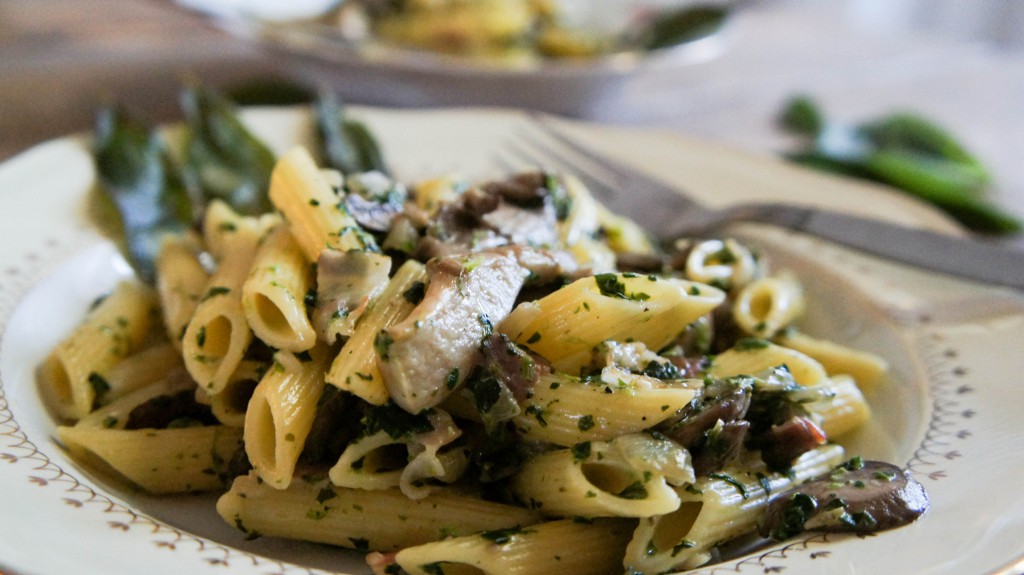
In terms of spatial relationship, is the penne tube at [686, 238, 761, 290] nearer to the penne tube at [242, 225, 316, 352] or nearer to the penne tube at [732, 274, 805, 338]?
the penne tube at [732, 274, 805, 338]

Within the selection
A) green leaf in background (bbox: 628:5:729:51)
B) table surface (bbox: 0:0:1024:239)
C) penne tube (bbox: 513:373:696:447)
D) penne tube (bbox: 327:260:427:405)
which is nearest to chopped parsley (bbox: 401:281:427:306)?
penne tube (bbox: 327:260:427:405)

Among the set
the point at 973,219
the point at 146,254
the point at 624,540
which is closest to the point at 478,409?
the point at 624,540

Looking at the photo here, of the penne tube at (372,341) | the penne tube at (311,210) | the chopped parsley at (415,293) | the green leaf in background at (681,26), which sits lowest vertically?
the penne tube at (372,341)

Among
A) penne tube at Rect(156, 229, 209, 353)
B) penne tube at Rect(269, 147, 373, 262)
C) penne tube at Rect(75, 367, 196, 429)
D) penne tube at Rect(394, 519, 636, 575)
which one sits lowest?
penne tube at Rect(394, 519, 636, 575)

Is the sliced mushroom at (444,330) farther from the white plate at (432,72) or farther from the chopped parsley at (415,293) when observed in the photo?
the white plate at (432,72)

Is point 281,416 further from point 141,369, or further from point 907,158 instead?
point 907,158

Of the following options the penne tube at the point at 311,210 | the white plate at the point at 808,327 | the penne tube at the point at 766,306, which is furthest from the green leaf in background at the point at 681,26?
the penne tube at the point at 311,210

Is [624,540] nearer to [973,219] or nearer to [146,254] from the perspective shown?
[146,254]
